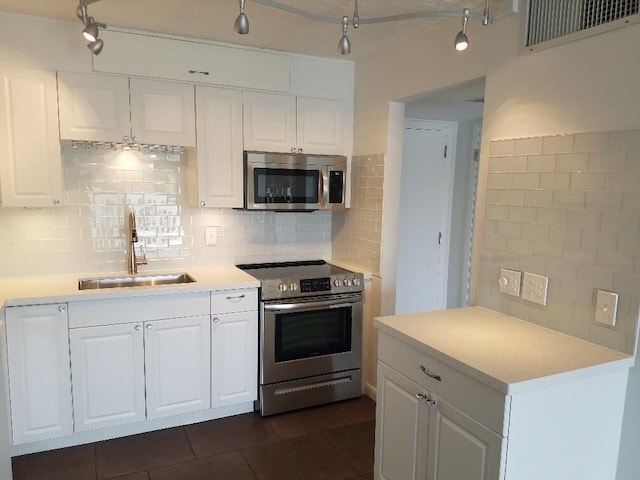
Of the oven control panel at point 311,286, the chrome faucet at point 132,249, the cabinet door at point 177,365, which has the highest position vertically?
the chrome faucet at point 132,249

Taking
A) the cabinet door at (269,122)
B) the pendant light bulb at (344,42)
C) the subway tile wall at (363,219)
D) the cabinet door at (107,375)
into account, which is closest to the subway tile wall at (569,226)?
the pendant light bulb at (344,42)

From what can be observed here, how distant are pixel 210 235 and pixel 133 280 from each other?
635mm

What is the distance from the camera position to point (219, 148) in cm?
310

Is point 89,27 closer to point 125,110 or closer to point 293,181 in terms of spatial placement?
point 125,110

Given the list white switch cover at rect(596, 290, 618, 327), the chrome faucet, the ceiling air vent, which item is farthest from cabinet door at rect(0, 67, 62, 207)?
white switch cover at rect(596, 290, 618, 327)

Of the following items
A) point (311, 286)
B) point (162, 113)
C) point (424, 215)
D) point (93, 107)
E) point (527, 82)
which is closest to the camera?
point (527, 82)

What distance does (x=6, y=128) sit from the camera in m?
2.60

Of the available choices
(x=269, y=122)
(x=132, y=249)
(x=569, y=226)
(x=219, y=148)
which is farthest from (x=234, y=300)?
(x=569, y=226)

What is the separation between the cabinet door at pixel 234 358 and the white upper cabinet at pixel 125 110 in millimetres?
→ 1228

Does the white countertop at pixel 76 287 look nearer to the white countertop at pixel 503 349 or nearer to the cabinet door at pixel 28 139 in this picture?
the cabinet door at pixel 28 139

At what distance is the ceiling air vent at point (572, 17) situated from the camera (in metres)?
1.69

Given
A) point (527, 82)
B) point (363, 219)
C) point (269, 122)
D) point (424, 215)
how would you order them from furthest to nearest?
point (424, 215), point (363, 219), point (269, 122), point (527, 82)

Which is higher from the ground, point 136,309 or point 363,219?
point 363,219

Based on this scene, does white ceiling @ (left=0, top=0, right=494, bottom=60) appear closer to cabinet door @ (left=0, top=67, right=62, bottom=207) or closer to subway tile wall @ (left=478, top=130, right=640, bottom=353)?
cabinet door @ (left=0, top=67, right=62, bottom=207)
